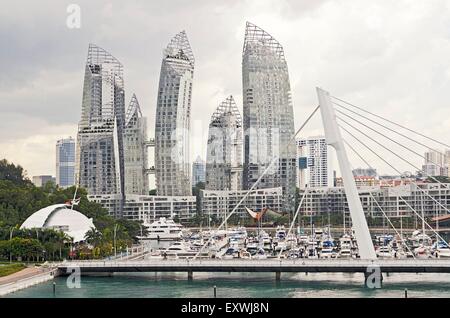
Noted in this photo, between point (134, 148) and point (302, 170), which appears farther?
point (302, 170)

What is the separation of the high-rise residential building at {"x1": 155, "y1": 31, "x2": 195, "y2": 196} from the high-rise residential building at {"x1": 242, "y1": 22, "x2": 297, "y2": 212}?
6.66 feet

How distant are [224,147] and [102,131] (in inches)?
172

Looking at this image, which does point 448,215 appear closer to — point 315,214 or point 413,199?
point 413,199

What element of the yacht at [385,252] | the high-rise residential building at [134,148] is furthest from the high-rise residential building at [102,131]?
the yacht at [385,252]

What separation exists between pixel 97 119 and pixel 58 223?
1048cm

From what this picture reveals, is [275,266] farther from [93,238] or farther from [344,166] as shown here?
[93,238]

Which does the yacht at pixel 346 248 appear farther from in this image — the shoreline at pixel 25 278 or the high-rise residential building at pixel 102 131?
the high-rise residential building at pixel 102 131

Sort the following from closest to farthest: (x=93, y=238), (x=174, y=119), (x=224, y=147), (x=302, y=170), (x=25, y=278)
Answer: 1. (x=25, y=278)
2. (x=93, y=238)
3. (x=174, y=119)
4. (x=224, y=147)
5. (x=302, y=170)

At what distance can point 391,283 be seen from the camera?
9.03 meters

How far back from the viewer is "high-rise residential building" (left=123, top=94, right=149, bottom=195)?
84.6 ft

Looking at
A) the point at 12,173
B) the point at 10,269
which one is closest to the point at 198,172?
the point at 12,173

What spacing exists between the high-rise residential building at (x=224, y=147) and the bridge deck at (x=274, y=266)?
15.4 m

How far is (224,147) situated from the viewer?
25484 millimetres
